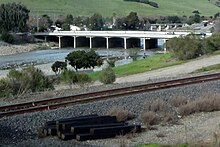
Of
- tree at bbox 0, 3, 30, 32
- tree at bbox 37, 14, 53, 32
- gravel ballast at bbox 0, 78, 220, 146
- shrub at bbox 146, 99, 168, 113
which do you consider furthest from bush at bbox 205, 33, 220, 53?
tree at bbox 37, 14, 53, 32

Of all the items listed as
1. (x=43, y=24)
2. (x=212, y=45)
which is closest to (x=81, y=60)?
(x=212, y=45)

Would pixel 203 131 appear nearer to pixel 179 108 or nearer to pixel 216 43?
pixel 179 108

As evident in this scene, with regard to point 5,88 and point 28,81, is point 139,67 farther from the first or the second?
point 5,88

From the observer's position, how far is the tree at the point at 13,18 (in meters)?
113

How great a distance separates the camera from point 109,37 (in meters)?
107

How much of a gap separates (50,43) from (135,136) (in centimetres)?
10198

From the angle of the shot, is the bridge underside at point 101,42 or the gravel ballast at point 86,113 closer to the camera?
the gravel ballast at point 86,113

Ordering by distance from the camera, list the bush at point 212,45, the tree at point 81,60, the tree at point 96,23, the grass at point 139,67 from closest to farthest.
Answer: the grass at point 139,67 < the bush at point 212,45 < the tree at point 81,60 < the tree at point 96,23

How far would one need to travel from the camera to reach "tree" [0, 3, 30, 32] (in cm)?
11325

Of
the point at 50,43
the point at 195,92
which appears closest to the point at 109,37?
the point at 50,43

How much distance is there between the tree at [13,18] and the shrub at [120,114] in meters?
96.9

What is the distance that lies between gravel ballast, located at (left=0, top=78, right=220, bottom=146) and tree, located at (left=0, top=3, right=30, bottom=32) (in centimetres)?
9406

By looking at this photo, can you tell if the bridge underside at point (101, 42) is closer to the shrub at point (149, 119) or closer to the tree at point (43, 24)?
the tree at point (43, 24)

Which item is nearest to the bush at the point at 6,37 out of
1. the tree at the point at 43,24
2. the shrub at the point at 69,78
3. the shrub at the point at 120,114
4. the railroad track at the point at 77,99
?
the tree at the point at 43,24
